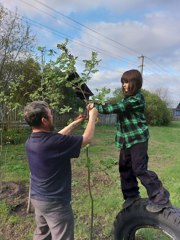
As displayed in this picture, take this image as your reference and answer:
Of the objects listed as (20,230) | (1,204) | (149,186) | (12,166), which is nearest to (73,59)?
(149,186)

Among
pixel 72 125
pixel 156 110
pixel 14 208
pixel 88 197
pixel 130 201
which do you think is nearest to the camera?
pixel 72 125

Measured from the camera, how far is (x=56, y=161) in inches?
110

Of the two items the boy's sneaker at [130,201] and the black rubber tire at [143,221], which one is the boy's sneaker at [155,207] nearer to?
the black rubber tire at [143,221]

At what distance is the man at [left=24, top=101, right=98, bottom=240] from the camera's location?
2771 millimetres

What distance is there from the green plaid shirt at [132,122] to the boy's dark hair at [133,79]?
7cm

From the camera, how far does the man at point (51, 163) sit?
277 centimetres

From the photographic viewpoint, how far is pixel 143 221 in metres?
3.53

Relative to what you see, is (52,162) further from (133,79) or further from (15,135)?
(15,135)

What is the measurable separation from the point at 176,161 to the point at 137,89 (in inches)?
310

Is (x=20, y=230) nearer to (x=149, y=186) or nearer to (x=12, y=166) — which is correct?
(x=149, y=186)

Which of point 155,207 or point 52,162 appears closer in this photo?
point 52,162

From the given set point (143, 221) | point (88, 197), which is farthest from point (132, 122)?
point (88, 197)

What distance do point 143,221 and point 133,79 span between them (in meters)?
1.57

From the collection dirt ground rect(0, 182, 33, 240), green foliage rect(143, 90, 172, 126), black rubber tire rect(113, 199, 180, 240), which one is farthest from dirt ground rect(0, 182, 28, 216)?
green foliage rect(143, 90, 172, 126)
